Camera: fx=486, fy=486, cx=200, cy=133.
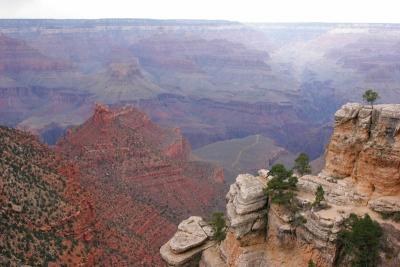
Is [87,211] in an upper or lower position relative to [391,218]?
lower

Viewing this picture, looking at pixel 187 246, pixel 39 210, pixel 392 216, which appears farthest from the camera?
pixel 39 210

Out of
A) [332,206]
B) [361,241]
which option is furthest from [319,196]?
[361,241]

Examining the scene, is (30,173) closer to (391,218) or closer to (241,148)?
(391,218)

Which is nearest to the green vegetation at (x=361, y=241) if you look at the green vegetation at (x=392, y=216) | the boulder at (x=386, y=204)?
the green vegetation at (x=392, y=216)

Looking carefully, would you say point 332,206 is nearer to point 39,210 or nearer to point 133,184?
point 39,210

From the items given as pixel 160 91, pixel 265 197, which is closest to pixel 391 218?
pixel 265 197

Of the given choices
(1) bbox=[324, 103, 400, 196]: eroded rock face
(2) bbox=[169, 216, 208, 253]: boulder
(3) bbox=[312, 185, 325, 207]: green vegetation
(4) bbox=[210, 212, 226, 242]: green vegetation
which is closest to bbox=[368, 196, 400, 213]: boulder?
(1) bbox=[324, 103, 400, 196]: eroded rock face

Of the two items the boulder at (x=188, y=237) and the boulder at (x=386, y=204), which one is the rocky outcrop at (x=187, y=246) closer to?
the boulder at (x=188, y=237)
